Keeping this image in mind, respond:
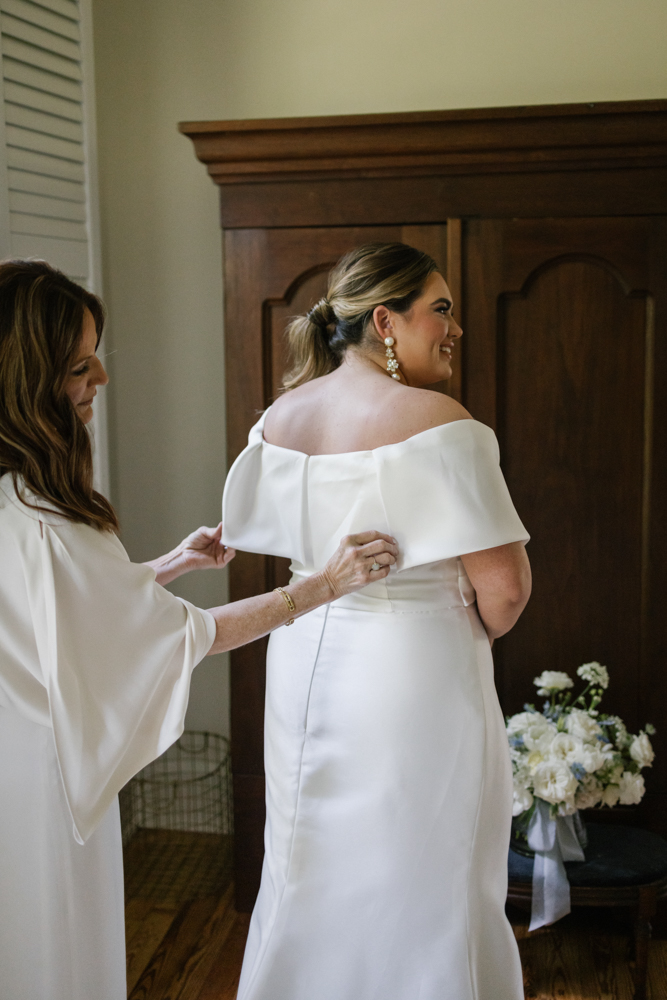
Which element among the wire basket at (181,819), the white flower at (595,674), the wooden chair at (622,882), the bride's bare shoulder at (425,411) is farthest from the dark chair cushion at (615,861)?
the bride's bare shoulder at (425,411)

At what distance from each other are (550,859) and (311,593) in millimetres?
1119

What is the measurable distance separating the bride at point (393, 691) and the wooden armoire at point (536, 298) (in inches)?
26.0

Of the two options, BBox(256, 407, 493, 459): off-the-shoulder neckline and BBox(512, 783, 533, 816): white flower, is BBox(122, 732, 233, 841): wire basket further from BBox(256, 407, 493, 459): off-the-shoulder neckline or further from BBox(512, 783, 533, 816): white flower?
BBox(256, 407, 493, 459): off-the-shoulder neckline

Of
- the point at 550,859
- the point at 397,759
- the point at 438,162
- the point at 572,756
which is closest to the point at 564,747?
the point at 572,756

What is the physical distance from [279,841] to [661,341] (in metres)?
1.49

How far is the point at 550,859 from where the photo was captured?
2137 millimetres

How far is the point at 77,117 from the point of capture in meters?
2.42

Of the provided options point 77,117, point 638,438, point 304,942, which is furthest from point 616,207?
point 304,942

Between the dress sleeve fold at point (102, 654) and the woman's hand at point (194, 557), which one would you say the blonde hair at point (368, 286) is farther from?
the dress sleeve fold at point (102, 654)

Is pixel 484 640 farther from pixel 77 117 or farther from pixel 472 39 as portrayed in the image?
pixel 472 39

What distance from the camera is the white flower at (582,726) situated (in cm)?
216

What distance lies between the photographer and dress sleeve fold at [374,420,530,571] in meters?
1.45

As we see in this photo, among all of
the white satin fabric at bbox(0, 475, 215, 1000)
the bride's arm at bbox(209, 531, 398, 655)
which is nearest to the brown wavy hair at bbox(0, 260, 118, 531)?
the white satin fabric at bbox(0, 475, 215, 1000)

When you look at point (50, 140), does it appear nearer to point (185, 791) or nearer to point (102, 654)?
point (102, 654)
